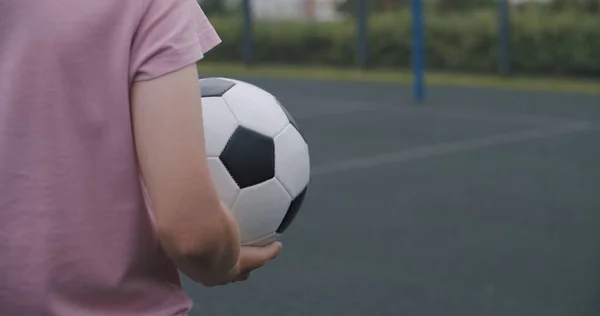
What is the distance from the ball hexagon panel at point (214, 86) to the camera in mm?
2066

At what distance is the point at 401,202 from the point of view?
21.8ft

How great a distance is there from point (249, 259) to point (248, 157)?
0.61 m

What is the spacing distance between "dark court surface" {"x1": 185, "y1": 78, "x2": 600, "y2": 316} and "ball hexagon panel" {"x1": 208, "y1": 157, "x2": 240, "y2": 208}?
8.38 feet

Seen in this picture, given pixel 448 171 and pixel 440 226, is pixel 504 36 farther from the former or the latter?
pixel 440 226

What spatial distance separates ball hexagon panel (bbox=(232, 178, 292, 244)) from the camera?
180 cm

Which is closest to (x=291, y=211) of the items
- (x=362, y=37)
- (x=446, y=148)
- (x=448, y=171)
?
(x=448, y=171)

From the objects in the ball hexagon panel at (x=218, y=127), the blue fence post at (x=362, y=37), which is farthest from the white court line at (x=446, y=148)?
the blue fence post at (x=362, y=37)

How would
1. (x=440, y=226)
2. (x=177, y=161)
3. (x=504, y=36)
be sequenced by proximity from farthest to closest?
1. (x=504, y=36)
2. (x=440, y=226)
3. (x=177, y=161)

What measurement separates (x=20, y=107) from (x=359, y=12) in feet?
59.8

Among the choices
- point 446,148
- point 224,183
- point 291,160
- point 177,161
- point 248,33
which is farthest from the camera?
point 248,33

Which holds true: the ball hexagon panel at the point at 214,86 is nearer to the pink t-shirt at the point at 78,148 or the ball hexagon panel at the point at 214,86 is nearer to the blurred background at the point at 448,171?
the pink t-shirt at the point at 78,148

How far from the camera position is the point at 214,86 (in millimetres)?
2104

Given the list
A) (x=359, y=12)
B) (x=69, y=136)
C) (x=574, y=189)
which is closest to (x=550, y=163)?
(x=574, y=189)

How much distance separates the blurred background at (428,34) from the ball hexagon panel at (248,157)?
1469 centimetres
